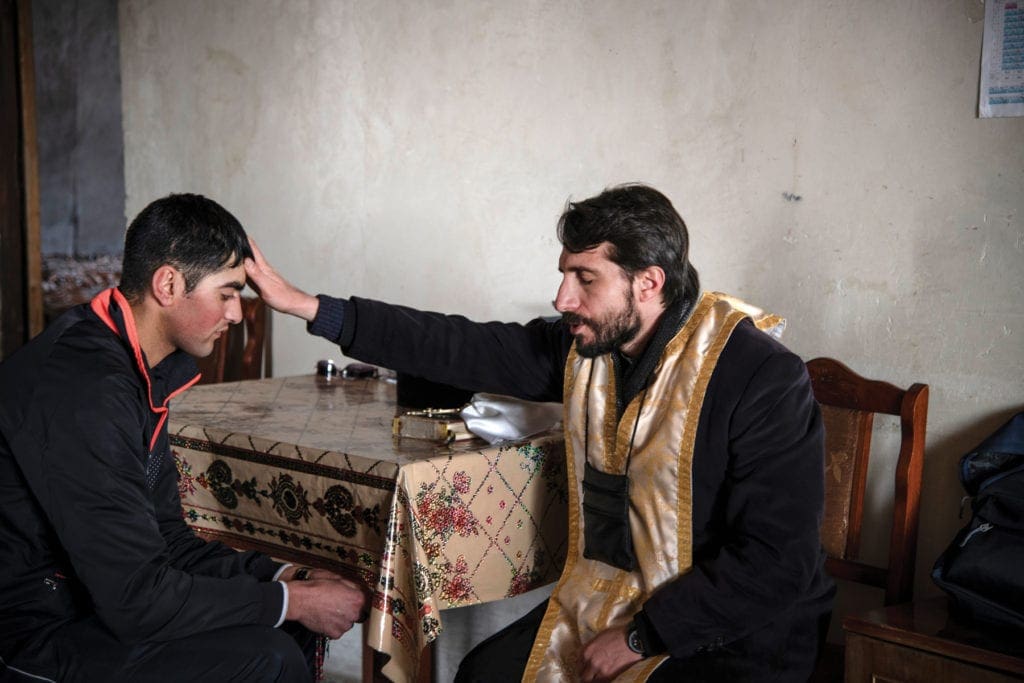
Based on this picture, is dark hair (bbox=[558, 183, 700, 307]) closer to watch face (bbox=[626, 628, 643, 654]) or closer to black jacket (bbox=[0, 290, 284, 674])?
watch face (bbox=[626, 628, 643, 654])

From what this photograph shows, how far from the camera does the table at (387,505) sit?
194 cm

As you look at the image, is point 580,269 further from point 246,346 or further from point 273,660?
point 246,346

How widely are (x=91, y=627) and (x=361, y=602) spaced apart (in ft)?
1.67

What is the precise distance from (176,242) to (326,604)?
0.75 metres

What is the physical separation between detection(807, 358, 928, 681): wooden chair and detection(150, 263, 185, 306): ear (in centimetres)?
147

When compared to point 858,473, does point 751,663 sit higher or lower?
lower

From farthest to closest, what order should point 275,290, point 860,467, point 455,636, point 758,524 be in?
point 455,636 → point 860,467 → point 275,290 → point 758,524

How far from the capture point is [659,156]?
2830 millimetres

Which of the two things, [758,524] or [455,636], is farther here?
[455,636]

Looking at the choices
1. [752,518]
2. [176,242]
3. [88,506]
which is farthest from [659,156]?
[88,506]

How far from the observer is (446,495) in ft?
6.60

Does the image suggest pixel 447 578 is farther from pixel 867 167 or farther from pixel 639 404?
pixel 867 167

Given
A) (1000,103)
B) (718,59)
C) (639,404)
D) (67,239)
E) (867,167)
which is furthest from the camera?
(67,239)

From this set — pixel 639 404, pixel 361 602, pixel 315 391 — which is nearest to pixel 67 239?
pixel 315 391
